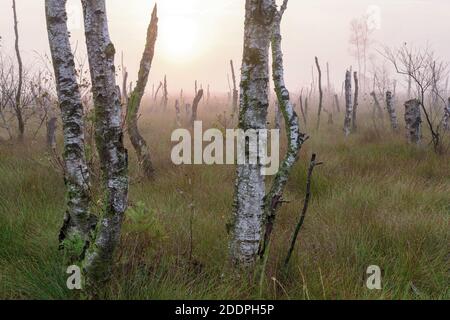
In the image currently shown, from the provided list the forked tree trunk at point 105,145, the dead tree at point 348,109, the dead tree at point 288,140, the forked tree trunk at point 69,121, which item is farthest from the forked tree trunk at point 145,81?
the dead tree at point 348,109

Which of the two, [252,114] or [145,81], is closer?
[252,114]

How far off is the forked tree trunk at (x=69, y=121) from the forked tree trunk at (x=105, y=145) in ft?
2.72

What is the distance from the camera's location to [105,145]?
8.71 ft

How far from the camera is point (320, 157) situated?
26.0 feet

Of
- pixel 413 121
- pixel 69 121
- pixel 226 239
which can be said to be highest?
pixel 413 121

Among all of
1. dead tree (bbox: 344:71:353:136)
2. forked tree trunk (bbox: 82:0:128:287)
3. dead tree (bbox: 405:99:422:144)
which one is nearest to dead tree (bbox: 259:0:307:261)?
forked tree trunk (bbox: 82:0:128:287)

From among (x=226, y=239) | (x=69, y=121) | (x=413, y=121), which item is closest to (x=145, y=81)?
(x=69, y=121)

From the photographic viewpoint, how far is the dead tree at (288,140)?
3260 mm

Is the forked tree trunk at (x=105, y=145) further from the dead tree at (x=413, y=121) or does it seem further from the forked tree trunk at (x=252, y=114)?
the dead tree at (x=413, y=121)

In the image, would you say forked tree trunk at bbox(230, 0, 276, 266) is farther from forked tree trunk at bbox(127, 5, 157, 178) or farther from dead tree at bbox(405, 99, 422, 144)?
dead tree at bbox(405, 99, 422, 144)

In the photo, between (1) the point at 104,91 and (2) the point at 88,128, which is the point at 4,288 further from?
(2) the point at 88,128

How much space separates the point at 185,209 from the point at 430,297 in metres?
2.73

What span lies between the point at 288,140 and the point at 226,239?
3.64 ft

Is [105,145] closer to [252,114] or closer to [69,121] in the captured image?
[252,114]
